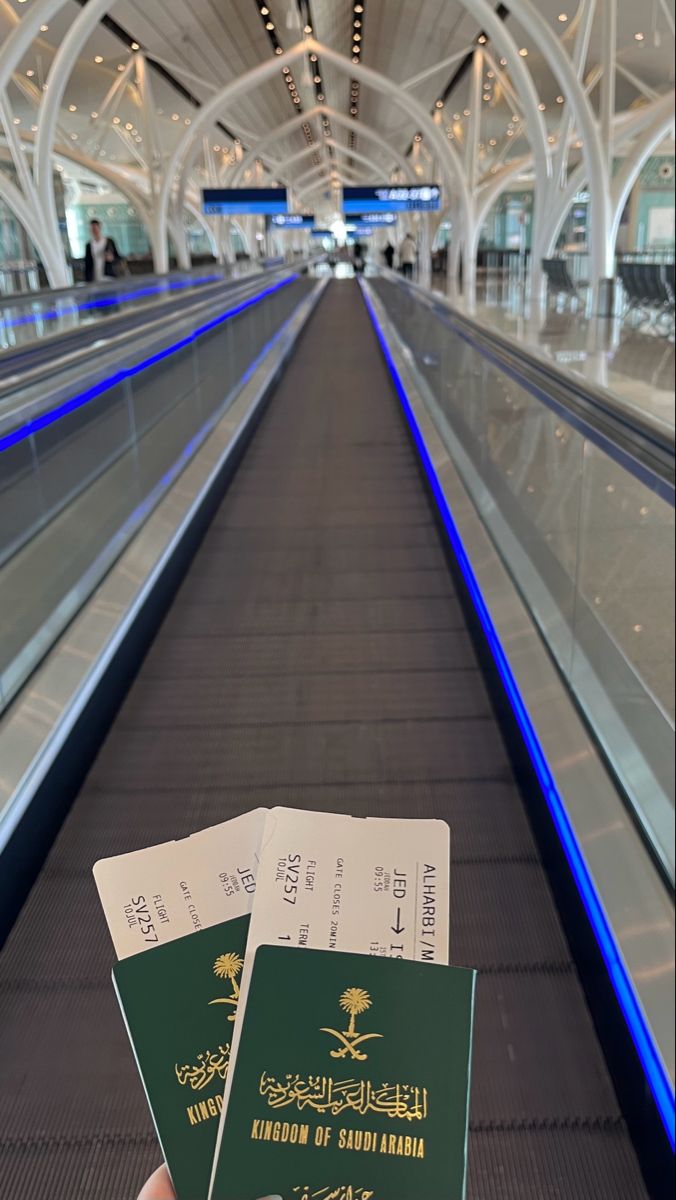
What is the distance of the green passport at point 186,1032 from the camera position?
0.92 m

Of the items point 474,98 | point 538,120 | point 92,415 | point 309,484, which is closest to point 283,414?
point 309,484

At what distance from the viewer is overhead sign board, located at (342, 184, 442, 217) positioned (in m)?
42.2

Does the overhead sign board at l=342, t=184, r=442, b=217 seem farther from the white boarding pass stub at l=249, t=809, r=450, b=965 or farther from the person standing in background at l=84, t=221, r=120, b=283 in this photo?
the white boarding pass stub at l=249, t=809, r=450, b=965

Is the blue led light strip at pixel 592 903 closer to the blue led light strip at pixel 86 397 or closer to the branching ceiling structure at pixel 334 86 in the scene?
the blue led light strip at pixel 86 397

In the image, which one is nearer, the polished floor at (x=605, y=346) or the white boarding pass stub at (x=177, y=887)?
the white boarding pass stub at (x=177, y=887)

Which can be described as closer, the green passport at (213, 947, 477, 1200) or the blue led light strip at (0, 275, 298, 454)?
the green passport at (213, 947, 477, 1200)

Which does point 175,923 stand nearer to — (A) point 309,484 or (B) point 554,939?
(B) point 554,939

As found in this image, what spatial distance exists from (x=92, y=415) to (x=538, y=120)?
20638mm

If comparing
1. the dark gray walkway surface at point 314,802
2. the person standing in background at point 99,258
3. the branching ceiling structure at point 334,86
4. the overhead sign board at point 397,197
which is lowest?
the dark gray walkway surface at point 314,802

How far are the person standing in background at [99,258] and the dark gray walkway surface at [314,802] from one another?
14.4m

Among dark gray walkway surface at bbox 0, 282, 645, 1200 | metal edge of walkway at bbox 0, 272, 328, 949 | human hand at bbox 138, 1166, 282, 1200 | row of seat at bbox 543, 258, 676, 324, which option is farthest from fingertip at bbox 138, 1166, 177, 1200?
row of seat at bbox 543, 258, 676, 324

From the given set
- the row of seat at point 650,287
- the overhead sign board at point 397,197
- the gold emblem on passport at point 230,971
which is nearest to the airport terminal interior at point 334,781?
the gold emblem on passport at point 230,971

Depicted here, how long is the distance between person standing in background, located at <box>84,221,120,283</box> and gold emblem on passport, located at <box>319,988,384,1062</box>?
20098mm

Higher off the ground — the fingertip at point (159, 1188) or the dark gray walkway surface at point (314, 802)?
the fingertip at point (159, 1188)
